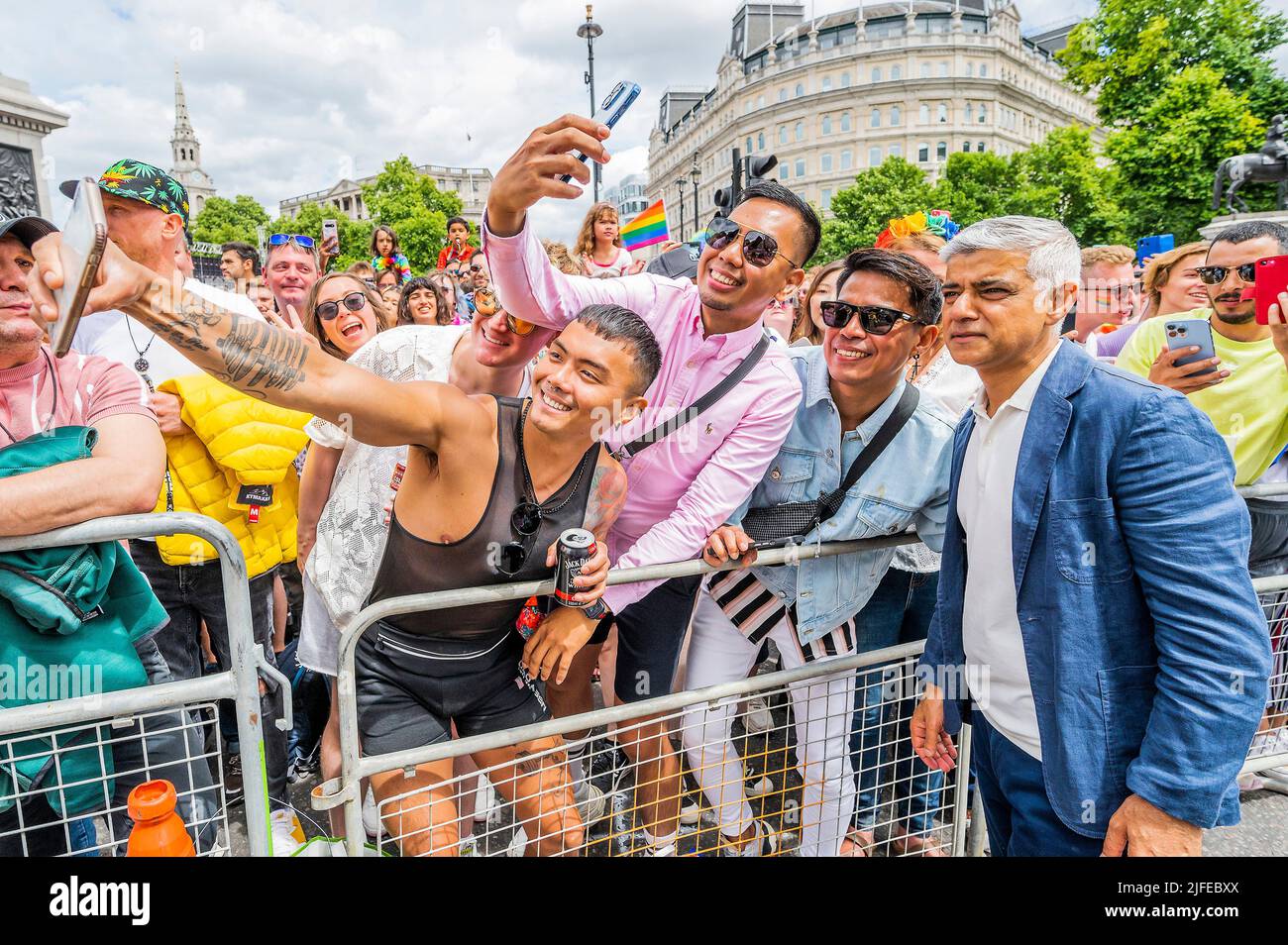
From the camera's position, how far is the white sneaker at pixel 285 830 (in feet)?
9.75

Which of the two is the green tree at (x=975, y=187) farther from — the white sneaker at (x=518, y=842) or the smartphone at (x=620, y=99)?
the white sneaker at (x=518, y=842)

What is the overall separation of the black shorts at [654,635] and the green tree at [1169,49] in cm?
2947

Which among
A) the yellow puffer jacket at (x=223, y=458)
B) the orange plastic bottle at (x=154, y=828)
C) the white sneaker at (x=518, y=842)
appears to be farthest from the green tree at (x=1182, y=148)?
the orange plastic bottle at (x=154, y=828)

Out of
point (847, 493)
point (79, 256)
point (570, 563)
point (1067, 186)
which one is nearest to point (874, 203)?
point (1067, 186)

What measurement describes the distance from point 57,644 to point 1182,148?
2953 cm

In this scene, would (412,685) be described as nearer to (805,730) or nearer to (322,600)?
(322,600)

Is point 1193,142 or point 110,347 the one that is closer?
point 110,347

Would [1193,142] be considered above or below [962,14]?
below

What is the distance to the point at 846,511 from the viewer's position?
2.65 m

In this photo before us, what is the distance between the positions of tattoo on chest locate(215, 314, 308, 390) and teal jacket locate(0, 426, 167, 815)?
723 millimetres

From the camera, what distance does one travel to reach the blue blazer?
164 cm

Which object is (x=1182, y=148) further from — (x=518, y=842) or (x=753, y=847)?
(x=518, y=842)

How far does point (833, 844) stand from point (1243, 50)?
33.0m
